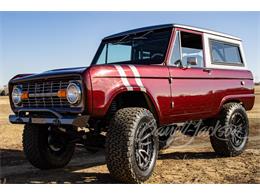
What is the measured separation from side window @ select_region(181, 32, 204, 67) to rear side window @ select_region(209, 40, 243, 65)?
36 cm

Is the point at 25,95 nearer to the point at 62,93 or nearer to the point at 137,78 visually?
the point at 62,93

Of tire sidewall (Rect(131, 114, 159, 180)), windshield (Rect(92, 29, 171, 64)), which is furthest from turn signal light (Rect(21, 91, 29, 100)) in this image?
windshield (Rect(92, 29, 171, 64))

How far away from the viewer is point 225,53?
284 inches

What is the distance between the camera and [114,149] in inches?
173

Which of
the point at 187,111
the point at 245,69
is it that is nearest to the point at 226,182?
the point at 187,111

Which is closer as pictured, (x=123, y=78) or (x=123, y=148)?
(x=123, y=148)

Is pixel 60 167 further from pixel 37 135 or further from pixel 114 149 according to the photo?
pixel 114 149

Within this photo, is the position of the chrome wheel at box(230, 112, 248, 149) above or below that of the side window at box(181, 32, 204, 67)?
below

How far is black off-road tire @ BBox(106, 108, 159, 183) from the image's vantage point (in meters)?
4.39

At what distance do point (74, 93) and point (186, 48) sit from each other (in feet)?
7.74

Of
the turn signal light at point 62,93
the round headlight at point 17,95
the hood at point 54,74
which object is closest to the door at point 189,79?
the hood at point 54,74

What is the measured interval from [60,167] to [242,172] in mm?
2809

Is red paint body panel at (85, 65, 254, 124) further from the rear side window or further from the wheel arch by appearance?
the rear side window

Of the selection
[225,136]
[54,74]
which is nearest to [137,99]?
[54,74]
